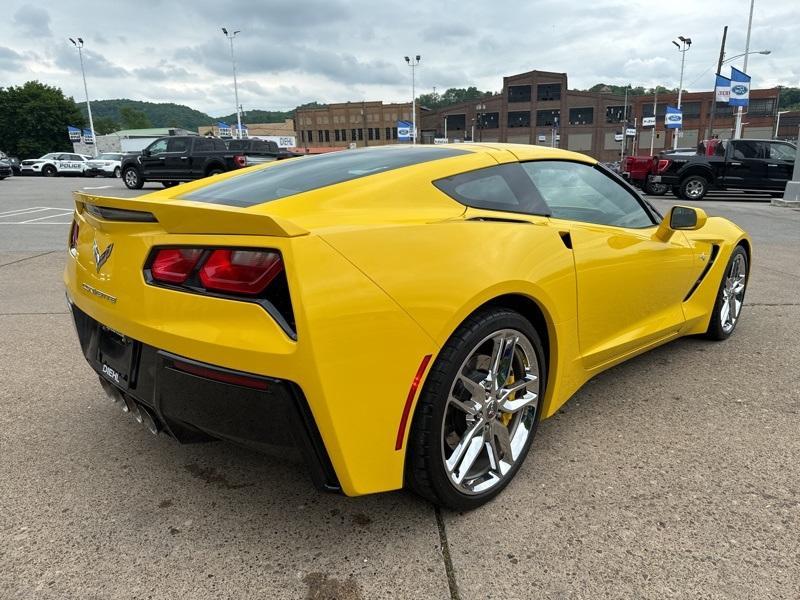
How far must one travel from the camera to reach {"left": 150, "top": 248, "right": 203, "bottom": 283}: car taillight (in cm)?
182

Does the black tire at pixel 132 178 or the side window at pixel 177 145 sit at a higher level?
the side window at pixel 177 145

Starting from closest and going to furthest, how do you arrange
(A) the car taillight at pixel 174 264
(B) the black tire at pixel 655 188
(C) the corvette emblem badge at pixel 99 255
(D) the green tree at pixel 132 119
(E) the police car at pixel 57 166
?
(A) the car taillight at pixel 174 264
(C) the corvette emblem badge at pixel 99 255
(B) the black tire at pixel 655 188
(E) the police car at pixel 57 166
(D) the green tree at pixel 132 119

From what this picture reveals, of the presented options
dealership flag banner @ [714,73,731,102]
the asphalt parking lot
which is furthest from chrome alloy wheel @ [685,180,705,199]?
the asphalt parking lot

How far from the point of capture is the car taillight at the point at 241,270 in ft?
5.57

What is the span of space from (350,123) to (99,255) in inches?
3953

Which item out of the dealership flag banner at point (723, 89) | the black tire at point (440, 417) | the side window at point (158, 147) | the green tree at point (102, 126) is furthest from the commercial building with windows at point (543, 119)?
the black tire at point (440, 417)

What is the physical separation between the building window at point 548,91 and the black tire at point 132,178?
82698mm

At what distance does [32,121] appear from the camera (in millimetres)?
70312

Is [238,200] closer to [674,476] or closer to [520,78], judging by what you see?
[674,476]

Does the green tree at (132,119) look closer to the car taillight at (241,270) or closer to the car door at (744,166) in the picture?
the car door at (744,166)

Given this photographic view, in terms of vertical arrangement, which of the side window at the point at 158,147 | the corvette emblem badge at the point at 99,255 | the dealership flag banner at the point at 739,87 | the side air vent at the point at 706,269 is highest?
the dealership flag banner at the point at 739,87

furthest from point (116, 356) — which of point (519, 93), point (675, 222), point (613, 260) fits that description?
point (519, 93)

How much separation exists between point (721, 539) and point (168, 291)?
2.09 meters

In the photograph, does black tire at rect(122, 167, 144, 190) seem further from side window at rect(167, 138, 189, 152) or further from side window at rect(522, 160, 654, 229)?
side window at rect(522, 160, 654, 229)
